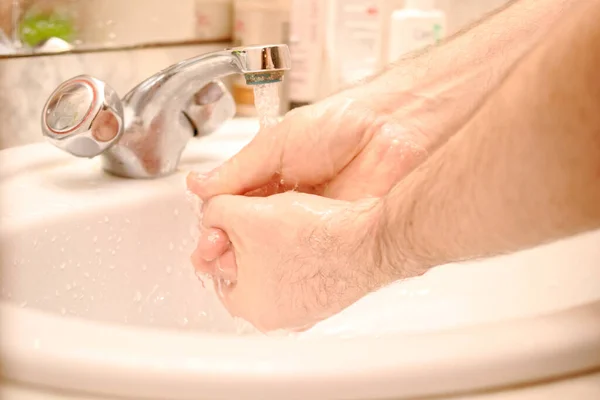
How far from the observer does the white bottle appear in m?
0.93

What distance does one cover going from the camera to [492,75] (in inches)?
24.8

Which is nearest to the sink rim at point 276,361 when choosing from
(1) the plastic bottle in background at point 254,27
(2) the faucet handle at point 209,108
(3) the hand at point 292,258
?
(3) the hand at point 292,258

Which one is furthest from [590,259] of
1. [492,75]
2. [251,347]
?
[251,347]

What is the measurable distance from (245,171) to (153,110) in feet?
0.35

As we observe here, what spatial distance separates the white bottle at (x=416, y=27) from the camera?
36.8 inches

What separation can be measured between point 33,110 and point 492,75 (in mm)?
449

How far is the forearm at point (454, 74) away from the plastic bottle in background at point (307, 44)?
0.83 feet

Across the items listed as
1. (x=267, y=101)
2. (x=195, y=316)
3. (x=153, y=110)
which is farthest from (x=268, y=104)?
(x=195, y=316)

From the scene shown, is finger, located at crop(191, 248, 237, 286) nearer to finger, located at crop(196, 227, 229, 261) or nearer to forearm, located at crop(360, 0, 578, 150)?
finger, located at crop(196, 227, 229, 261)

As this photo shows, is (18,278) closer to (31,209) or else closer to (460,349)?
(31,209)

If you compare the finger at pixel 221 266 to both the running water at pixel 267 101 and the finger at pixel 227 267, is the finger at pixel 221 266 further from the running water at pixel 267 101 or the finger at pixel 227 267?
the running water at pixel 267 101

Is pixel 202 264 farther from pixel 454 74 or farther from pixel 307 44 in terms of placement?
pixel 307 44

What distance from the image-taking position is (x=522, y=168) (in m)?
0.37

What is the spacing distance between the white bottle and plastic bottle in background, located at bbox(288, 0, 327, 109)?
10 cm
